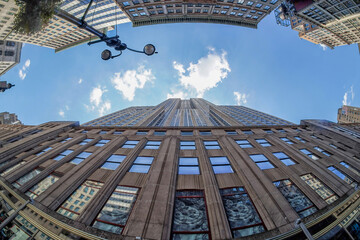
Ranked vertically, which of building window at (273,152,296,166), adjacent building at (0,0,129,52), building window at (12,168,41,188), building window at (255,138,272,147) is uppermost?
adjacent building at (0,0,129,52)

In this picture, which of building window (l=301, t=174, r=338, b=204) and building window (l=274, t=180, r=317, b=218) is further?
building window (l=301, t=174, r=338, b=204)

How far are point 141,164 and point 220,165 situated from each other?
815 centimetres

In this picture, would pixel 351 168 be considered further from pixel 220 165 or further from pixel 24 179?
pixel 24 179

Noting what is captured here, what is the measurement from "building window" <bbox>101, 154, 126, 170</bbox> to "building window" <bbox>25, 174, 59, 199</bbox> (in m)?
4.49

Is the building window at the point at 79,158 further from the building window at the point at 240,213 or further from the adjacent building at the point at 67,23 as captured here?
the adjacent building at the point at 67,23

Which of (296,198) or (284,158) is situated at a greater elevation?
(284,158)

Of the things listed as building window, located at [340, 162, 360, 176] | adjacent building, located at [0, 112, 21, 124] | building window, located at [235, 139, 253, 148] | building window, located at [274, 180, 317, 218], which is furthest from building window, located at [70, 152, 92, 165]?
adjacent building, located at [0, 112, 21, 124]

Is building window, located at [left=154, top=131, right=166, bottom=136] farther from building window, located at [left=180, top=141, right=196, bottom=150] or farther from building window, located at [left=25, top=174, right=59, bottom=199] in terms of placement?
building window, located at [left=25, top=174, right=59, bottom=199]

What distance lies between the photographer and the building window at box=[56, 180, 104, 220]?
9.80m

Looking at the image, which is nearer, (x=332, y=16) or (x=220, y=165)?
(x=220, y=165)

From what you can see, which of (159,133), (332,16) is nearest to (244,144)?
(159,133)

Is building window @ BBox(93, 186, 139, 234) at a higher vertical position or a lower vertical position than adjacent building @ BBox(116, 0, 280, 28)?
lower

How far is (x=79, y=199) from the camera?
1080 centimetres

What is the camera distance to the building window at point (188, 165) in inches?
522
